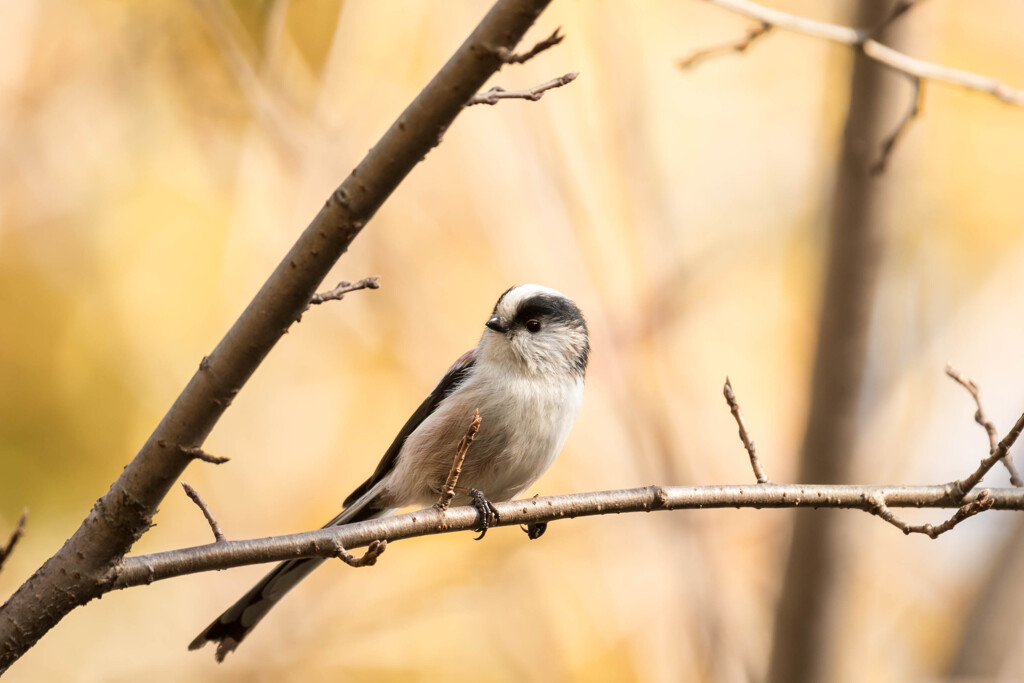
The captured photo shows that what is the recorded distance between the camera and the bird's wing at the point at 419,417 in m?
→ 3.66

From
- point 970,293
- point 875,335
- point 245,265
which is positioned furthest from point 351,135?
point 970,293

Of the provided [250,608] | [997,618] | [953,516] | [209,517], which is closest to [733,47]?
[953,516]

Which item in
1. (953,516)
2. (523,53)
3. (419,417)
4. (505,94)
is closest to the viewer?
(523,53)

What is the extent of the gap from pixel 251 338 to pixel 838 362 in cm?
306

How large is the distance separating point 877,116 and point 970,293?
3.34m

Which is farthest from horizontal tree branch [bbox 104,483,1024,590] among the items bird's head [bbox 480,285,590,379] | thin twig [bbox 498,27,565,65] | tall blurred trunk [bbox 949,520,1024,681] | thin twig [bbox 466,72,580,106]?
tall blurred trunk [bbox 949,520,1024,681]

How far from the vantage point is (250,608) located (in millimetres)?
3041

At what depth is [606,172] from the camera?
20.6 ft

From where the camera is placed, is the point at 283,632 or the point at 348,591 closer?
the point at 283,632

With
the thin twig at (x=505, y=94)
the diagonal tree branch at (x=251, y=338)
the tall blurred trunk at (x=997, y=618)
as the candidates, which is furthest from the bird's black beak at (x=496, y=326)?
the tall blurred trunk at (x=997, y=618)

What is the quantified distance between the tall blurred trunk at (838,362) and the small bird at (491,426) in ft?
4.11

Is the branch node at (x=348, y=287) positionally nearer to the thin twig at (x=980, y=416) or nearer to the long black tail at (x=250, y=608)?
the long black tail at (x=250, y=608)

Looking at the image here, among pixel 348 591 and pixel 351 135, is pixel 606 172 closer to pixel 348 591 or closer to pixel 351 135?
pixel 351 135

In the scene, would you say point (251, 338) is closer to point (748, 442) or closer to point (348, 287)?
point (348, 287)
